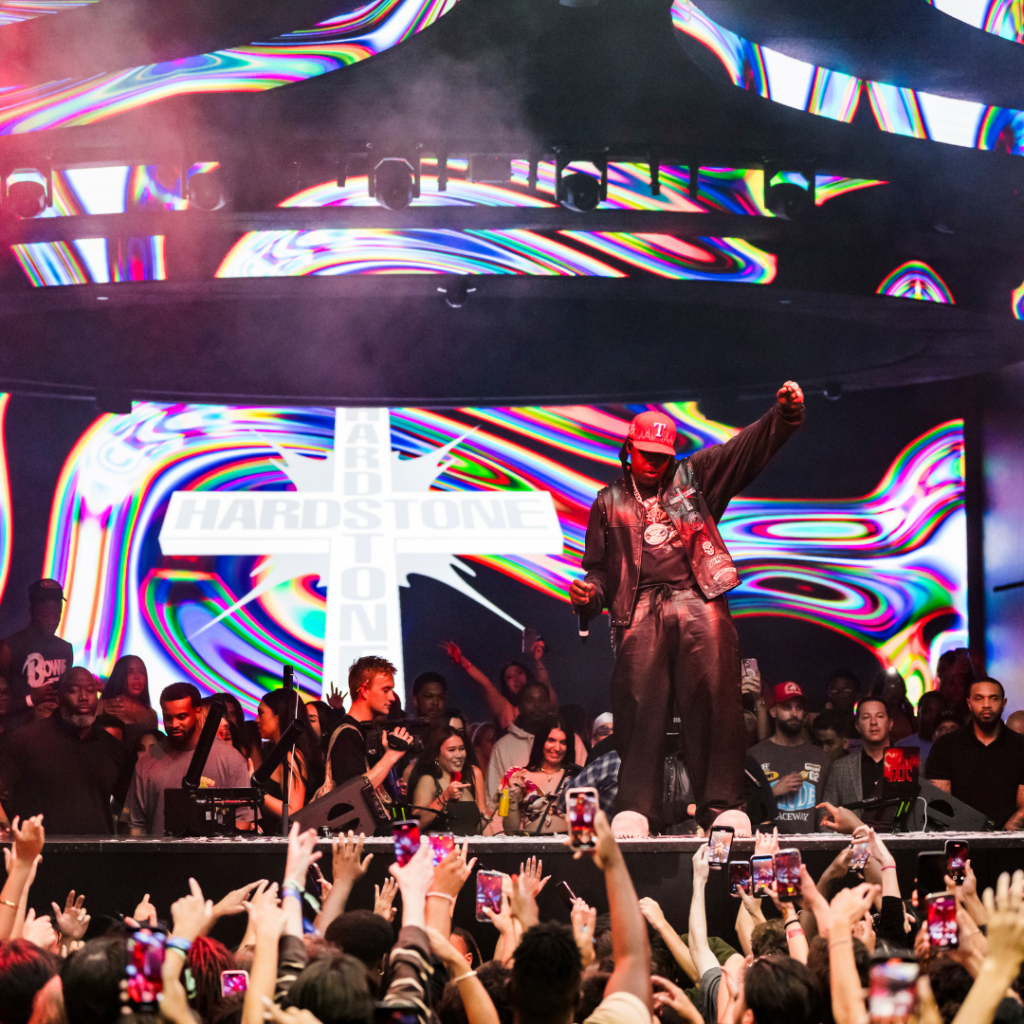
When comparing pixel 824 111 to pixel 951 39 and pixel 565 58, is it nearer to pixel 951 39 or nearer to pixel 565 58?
pixel 951 39

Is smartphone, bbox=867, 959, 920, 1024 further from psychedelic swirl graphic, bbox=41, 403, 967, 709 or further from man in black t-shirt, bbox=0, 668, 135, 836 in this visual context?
psychedelic swirl graphic, bbox=41, 403, 967, 709

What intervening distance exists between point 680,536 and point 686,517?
0.07m

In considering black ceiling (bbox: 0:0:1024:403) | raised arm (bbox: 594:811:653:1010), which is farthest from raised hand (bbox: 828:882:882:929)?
black ceiling (bbox: 0:0:1024:403)

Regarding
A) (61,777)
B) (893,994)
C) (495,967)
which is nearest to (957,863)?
(495,967)

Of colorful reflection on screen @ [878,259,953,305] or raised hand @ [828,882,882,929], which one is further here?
colorful reflection on screen @ [878,259,953,305]

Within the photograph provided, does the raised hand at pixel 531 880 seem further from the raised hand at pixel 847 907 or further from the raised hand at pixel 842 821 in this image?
the raised hand at pixel 842 821

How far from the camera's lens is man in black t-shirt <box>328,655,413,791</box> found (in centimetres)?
471

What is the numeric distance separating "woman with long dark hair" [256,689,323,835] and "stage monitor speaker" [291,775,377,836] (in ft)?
0.42

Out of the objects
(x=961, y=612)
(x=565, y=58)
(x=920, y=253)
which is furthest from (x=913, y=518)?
(x=565, y=58)

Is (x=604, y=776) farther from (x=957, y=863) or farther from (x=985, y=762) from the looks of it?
(x=957, y=863)

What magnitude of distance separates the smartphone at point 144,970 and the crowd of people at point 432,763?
241 centimetres

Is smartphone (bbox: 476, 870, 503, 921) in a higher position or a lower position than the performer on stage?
lower

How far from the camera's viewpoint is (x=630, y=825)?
14.3ft

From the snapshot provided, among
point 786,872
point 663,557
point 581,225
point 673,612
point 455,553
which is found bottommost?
point 786,872
